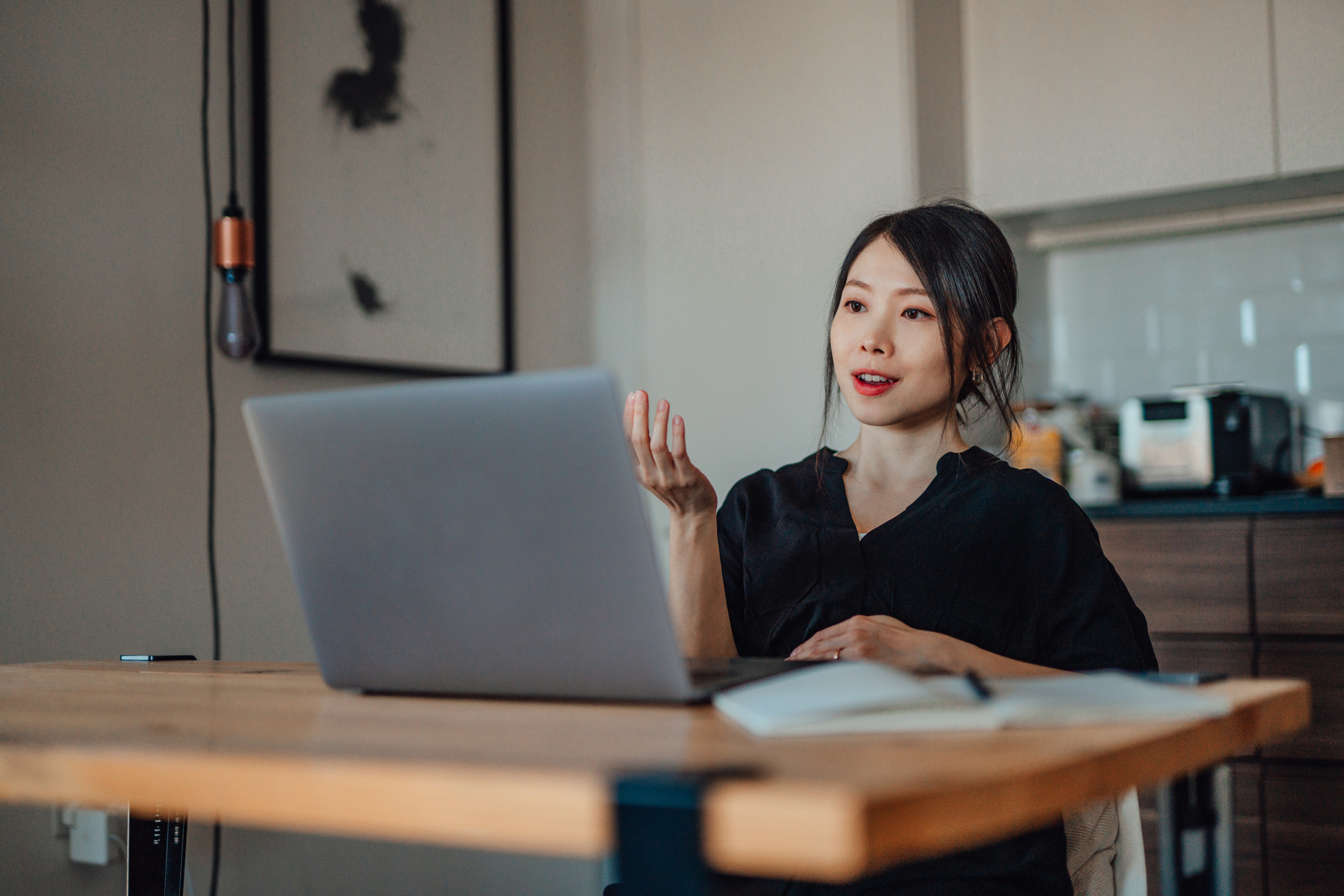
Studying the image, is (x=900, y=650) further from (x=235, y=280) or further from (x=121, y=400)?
(x=121, y=400)

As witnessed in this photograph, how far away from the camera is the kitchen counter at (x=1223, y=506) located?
227cm

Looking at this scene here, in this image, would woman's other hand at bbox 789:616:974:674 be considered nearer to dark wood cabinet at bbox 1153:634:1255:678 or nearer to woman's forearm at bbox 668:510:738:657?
woman's forearm at bbox 668:510:738:657

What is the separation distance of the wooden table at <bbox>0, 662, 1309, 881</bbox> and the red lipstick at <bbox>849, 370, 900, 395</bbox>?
646 millimetres

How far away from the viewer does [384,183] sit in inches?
96.0

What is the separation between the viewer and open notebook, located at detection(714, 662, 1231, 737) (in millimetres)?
599

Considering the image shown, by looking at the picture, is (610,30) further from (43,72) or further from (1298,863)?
(1298,863)

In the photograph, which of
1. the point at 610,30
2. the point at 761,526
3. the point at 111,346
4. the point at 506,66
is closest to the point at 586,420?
the point at 761,526

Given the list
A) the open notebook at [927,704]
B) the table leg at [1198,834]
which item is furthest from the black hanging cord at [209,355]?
the table leg at [1198,834]

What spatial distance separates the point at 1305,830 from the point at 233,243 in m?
2.18

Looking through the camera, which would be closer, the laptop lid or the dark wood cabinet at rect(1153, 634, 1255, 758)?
the laptop lid

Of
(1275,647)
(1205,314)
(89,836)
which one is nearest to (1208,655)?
(1275,647)

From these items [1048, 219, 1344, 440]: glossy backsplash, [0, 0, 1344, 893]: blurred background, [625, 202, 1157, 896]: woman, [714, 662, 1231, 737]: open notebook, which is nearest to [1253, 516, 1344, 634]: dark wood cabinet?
[0, 0, 1344, 893]: blurred background

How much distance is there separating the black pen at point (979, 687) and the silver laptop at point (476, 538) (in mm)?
170

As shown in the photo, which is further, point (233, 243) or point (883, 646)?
point (233, 243)
